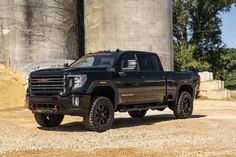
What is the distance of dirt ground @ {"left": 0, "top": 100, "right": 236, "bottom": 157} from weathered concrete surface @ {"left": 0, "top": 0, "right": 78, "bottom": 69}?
47.2 feet

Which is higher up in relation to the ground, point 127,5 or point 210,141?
point 127,5

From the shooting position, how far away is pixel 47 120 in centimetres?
1395

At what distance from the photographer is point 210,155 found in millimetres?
8852

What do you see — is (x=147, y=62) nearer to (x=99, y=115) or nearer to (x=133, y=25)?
(x=99, y=115)

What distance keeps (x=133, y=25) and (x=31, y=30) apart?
19.0 feet

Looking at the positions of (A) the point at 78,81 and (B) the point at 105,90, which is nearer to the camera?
(A) the point at 78,81

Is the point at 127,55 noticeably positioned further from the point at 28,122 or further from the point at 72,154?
the point at 72,154

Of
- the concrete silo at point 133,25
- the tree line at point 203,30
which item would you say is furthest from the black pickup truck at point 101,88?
the tree line at point 203,30

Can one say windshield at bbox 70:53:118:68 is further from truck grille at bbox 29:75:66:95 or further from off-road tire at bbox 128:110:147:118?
off-road tire at bbox 128:110:147:118

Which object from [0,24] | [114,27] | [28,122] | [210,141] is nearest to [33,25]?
[0,24]

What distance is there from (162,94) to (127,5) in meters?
15.6

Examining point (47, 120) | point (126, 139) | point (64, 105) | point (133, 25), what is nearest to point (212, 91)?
point (133, 25)

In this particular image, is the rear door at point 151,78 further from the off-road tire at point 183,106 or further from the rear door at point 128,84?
the off-road tire at point 183,106

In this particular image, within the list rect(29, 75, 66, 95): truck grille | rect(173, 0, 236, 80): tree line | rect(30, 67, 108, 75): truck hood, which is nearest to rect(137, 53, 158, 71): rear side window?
rect(30, 67, 108, 75): truck hood
